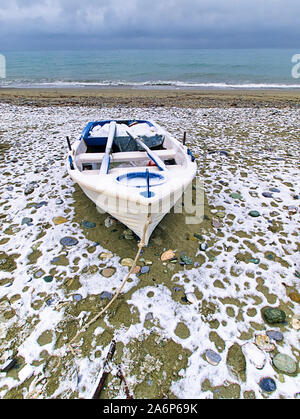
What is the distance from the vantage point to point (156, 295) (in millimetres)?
3217

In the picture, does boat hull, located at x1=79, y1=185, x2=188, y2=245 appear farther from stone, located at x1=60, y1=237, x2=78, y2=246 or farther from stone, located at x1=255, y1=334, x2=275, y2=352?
stone, located at x1=255, y1=334, x2=275, y2=352

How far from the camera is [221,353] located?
2.60 meters

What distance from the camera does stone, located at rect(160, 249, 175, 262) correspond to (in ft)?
12.4

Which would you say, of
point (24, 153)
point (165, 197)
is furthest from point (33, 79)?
point (165, 197)

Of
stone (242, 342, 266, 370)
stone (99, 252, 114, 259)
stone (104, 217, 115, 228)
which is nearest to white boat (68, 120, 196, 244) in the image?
stone (104, 217, 115, 228)

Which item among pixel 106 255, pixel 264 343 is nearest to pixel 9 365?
pixel 106 255

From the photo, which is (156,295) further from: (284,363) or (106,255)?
(284,363)

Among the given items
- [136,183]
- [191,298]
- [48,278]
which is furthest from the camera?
[136,183]

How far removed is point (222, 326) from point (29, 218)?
4.20 m

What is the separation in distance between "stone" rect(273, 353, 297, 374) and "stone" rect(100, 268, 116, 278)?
2400mm

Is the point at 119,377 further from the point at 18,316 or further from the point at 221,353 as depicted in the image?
the point at 18,316

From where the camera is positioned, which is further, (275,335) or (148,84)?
(148,84)

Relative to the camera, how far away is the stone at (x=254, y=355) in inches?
98.3

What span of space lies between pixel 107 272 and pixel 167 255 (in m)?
1.06
